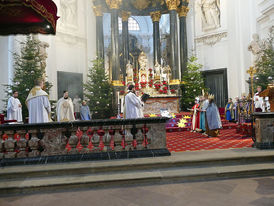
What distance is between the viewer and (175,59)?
17.0 metres

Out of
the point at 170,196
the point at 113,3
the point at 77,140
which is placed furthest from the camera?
the point at 113,3

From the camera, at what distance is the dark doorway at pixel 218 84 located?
16875 mm

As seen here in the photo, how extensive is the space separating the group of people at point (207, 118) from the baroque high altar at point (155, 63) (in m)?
5.63

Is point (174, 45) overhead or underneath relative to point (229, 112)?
overhead

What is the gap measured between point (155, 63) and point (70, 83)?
6196 mm

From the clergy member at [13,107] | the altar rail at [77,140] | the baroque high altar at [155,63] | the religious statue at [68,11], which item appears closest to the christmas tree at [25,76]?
the clergy member at [13,107]

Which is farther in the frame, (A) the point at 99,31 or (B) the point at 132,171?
(A) the point at 99,31

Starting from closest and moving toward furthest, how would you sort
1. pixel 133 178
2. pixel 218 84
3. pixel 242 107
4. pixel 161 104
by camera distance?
pixel 133 178, pixel 242 107, pixel 161 104, pixel 218 84

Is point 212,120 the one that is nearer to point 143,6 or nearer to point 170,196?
point 170,196

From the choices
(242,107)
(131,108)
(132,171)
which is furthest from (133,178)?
(242,107)

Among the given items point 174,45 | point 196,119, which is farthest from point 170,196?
point 174,45

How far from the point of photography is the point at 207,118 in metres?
9.10

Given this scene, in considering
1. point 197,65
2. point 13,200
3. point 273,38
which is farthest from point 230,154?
point 197,65

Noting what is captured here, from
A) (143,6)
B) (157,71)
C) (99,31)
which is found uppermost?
(143,6)
